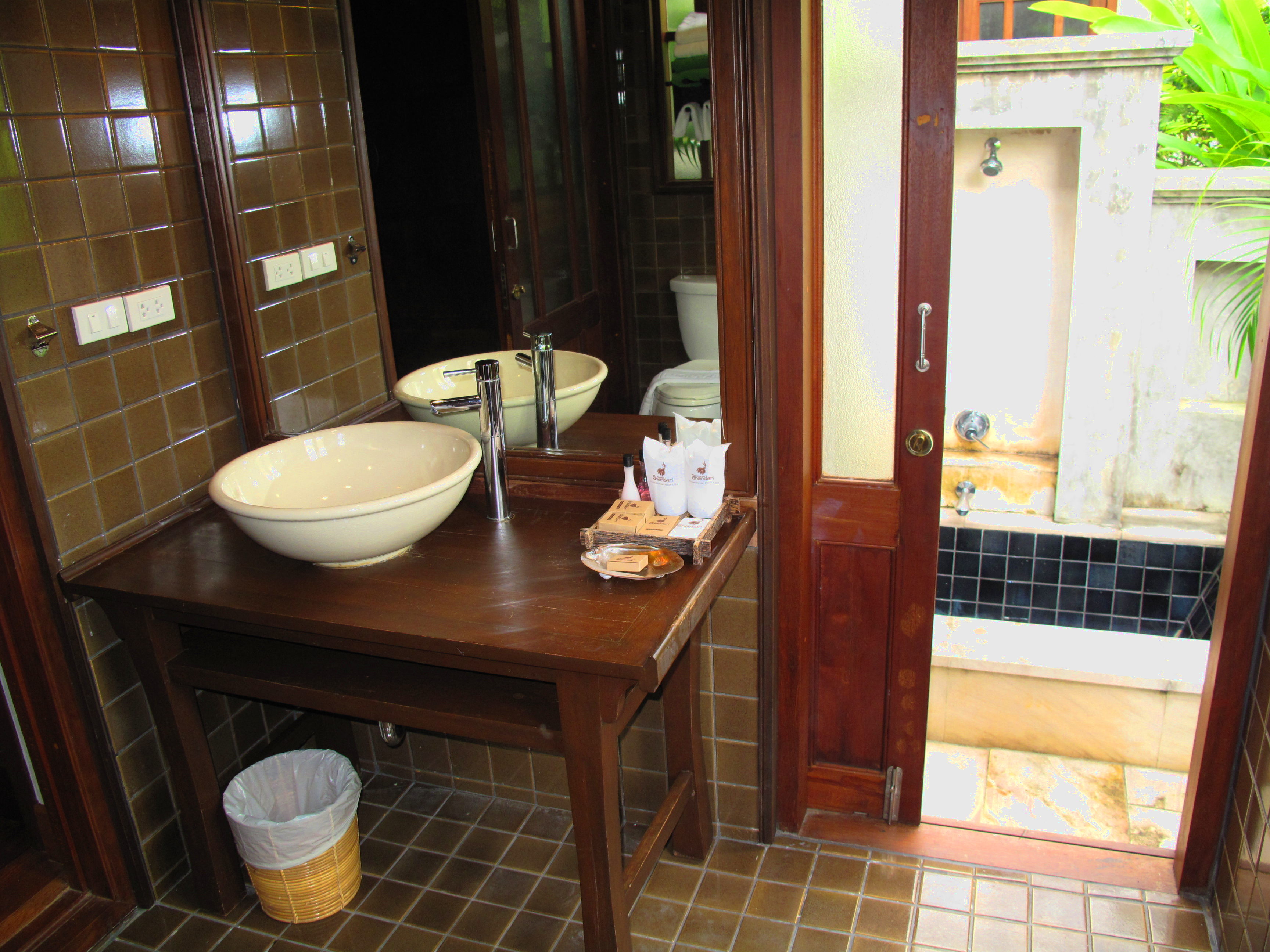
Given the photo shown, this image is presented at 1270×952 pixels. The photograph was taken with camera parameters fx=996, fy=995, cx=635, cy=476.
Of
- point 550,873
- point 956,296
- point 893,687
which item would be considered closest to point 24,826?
point 550,873

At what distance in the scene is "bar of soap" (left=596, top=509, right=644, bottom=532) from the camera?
1.81m

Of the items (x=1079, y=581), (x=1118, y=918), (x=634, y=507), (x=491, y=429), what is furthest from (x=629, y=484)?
(x=1079, y=581)

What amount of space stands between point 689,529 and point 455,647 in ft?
1.57

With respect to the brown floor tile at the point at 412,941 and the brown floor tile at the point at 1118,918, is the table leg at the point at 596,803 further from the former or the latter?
the brown floor tile at the point at 1118,918

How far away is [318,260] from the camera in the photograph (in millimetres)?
2264

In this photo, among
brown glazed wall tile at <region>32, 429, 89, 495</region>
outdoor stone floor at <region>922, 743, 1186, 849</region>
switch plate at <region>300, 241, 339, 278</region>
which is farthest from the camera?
outdoor stone floor at <region>922, 743, 1186, 849</region>

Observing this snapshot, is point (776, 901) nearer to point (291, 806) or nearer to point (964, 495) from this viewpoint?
point (291, 806)

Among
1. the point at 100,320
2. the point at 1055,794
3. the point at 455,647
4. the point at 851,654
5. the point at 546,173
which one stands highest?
the point at 546,173

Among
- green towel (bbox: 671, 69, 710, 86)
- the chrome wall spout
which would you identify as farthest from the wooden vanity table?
the chrome wall spout

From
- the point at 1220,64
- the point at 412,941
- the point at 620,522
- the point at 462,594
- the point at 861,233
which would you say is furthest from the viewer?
the point at 1220,64

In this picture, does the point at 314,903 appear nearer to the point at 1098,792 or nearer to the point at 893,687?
the point at 893,687

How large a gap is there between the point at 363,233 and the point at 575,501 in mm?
779

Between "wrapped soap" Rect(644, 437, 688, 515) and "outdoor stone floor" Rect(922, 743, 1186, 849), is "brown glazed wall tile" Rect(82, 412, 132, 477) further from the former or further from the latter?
"outdoor stone floor" Rect(922, 743, 1186, 849)

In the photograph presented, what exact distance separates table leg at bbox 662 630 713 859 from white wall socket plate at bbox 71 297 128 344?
1298 millimetres
